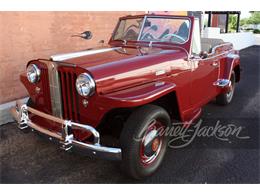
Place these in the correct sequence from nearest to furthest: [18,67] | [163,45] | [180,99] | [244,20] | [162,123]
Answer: [162,123]
[180,99]
[163,45]
[18,67]
[244,20]

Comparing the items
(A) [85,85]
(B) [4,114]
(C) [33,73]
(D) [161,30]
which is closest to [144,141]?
(A) [85,85]

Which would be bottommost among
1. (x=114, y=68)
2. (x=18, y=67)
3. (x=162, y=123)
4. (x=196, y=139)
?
(x=196, y=139)

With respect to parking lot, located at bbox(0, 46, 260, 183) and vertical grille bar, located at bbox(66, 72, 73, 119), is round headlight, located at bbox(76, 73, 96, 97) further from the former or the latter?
parking lot, located at bbox(0, 46, 260, 183)

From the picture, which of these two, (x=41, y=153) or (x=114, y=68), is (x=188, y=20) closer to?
(x=114, y=68)

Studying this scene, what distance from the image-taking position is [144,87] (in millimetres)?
3025

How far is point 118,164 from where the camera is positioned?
2.95m

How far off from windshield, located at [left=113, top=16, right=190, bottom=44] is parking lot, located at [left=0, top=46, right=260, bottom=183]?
144 cm

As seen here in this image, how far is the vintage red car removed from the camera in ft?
9.04

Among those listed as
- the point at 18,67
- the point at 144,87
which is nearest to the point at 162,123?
the point at 144,87

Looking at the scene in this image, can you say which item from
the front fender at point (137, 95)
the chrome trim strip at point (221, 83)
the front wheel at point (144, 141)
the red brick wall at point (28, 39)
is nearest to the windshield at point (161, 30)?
the front fender at point (137, 95)

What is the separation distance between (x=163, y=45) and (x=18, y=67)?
8.04 feet

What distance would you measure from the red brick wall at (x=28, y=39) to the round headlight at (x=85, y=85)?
2296 millimetres

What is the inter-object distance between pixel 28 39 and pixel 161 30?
230 centimetres

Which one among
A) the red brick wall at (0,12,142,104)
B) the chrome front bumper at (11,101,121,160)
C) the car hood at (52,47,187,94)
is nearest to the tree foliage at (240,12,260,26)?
the red brick wall at (0,12,142,104)
